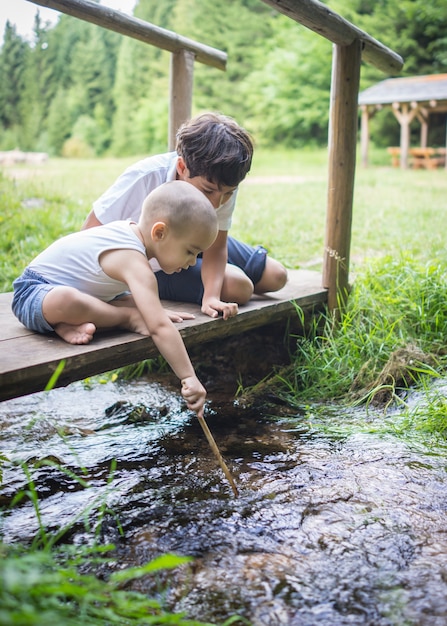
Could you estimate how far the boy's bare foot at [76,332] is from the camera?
2.36 m

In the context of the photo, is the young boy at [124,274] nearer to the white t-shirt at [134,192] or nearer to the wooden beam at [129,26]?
the white t-shirt at [134,192]

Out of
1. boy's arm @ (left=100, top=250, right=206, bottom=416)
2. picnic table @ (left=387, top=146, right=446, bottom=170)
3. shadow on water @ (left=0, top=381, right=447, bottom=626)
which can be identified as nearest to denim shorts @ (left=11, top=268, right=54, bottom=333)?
boy's arm @ (left=100, top=250, right=206, bottom=416)

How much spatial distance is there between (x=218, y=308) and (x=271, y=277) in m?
0.62

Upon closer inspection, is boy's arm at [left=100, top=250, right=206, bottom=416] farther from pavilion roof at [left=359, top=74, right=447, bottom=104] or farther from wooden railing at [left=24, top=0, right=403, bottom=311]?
pavilion roof at [left=359, top=74, right=447, bottom=104]

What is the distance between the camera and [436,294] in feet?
12.1

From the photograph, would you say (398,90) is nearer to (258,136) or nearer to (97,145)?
(258,136)

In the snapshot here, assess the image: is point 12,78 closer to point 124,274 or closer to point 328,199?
point 328,199

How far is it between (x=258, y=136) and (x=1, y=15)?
19.1 meters

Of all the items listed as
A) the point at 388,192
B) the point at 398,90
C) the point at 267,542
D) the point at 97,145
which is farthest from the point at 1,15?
the point at 97,145

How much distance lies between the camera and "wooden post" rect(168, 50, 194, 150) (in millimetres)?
4148

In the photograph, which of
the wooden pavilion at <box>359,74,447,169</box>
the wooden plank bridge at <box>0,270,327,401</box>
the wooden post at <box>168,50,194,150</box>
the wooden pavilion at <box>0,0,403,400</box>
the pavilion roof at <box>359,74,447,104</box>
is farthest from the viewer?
the wooden pavilion at <box>359,74,447,169</box>

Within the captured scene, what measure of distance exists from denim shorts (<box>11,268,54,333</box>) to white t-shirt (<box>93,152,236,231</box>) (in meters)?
0.56

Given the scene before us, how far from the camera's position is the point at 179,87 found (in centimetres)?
418

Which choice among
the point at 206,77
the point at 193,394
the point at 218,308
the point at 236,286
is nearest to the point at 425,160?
the point at 206,77
